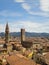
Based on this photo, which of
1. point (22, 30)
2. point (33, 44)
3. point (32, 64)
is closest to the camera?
point (32, 64)

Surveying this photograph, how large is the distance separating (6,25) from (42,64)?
171ft

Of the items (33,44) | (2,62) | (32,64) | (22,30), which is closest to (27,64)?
(32,64)

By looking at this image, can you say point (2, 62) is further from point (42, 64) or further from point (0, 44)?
point (0, 44)

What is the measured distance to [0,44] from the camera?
71.9 m

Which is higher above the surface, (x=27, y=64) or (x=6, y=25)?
(x=6, y=25)

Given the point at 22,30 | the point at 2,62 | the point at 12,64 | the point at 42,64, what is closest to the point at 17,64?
the point at 12,64

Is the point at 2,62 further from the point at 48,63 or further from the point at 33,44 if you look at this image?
the point at 33,44

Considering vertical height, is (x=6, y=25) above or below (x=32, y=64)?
above

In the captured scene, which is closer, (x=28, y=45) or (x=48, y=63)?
(x=48, y=63)

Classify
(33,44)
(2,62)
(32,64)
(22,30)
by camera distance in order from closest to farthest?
(32,64), (2,62), (33,44), (22,30)

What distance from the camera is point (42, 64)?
2309 centimetres

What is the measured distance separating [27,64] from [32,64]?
0.65 meters

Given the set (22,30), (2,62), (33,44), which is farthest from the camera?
(22,30)

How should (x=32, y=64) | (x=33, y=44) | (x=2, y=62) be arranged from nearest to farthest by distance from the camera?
(x=32, y=64) → (x=2, y=62) → (x=33, y=44)
